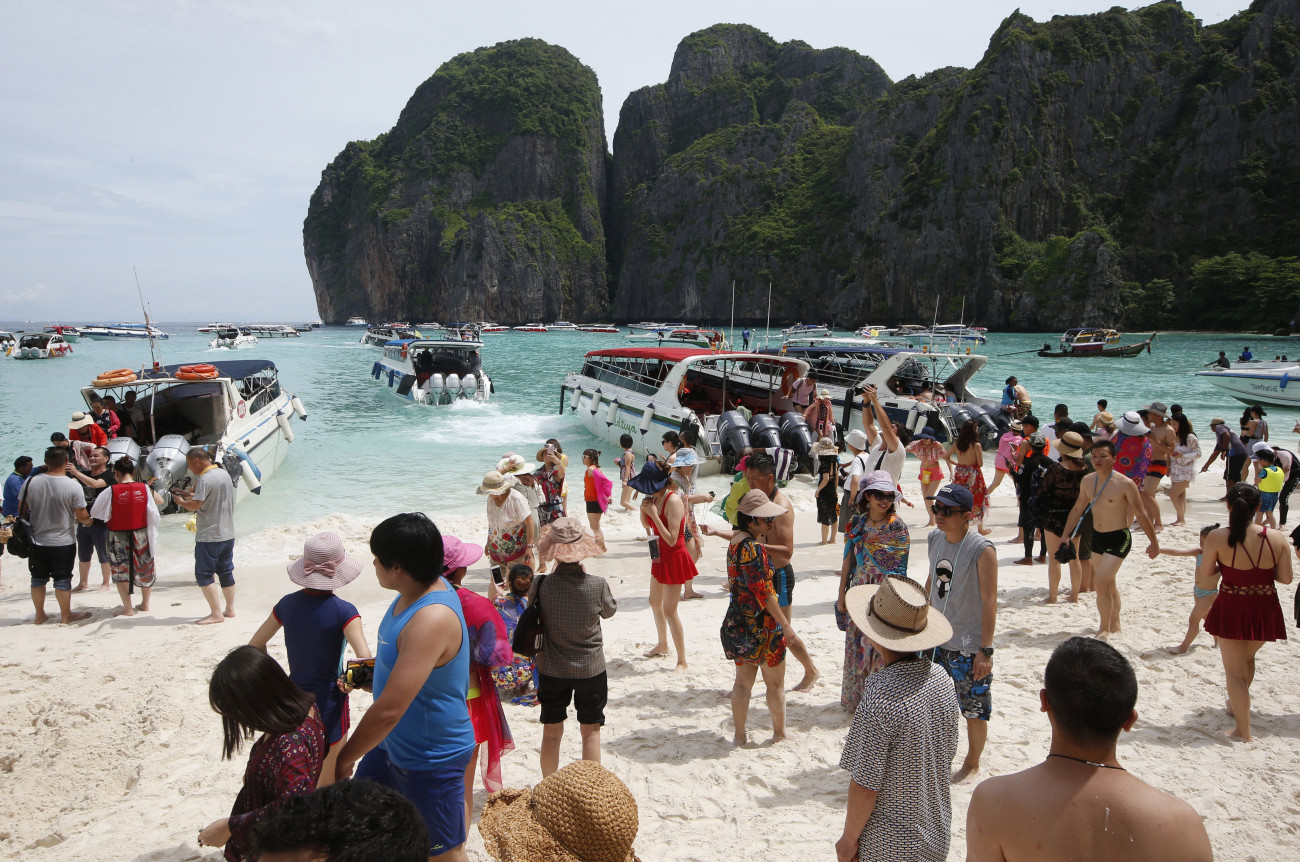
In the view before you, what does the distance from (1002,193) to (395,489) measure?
3476 inches

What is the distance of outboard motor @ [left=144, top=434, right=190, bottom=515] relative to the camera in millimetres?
10516

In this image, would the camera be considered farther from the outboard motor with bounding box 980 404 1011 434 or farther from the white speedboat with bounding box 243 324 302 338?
the white speedboat with bounding box 243 324 302 338

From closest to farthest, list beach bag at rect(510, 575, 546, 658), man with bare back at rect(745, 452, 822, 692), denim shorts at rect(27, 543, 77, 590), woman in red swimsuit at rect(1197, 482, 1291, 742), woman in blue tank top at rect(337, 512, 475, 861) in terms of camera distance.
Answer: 1. woman in blue tank top at rect(337, 512, 475, 861)
2. beach bag at rect(510, 575, 546, 658)
3. woman in red swimsuit at rect(1197, 482, 1291, 742)
4. man with bare back at rect(745, 452, 822, 692)
5. denim shorts at rect(27, 543, 77, 590)

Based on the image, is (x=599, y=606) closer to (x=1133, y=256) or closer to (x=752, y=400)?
(x=752, y=400)

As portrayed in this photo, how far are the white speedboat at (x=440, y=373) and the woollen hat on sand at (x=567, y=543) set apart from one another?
22.2m

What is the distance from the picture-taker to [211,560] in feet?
21.5

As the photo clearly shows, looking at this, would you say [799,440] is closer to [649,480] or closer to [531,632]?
[649,480]

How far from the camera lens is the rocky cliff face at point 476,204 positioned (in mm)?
116625

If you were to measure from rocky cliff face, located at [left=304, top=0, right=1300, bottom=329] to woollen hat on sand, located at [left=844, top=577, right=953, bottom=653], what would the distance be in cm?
8235

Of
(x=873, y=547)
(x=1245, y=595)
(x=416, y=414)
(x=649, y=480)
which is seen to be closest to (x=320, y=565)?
(x=873, y=547)

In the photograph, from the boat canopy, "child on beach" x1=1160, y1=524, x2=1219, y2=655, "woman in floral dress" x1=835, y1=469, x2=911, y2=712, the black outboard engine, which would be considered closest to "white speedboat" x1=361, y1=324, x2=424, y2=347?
the boat canopy

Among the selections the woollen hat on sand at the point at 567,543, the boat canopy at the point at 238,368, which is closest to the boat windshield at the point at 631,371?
the boat canopy at the point at 238,368

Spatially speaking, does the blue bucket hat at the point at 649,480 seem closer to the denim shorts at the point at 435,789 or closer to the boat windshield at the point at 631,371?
the denim shorts at the point at 435,789

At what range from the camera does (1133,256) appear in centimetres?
8112
